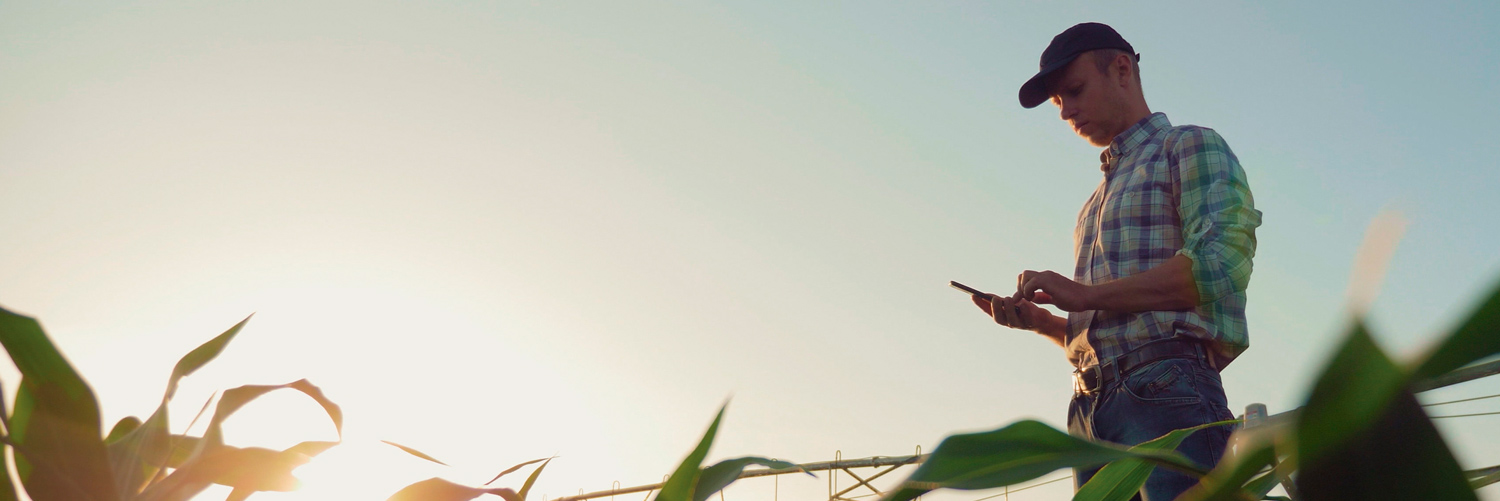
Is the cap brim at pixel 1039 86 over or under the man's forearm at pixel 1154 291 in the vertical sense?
over

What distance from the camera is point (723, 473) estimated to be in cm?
30

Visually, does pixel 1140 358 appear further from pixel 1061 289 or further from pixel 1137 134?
pixel 1137 134

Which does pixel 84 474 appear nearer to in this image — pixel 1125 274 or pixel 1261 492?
pixel 1261 492

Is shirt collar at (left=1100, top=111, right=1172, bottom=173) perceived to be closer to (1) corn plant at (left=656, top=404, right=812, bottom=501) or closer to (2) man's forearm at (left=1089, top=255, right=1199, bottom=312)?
(2) man's forearm at (left=1089, top=255, right=1199, bottom=312)

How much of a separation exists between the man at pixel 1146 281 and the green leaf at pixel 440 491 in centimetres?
88

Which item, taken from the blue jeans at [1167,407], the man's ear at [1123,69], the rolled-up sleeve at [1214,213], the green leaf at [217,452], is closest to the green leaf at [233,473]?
the green leaf at [217,452]

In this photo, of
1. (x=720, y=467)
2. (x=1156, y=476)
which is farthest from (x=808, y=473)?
(x=1156, y=476)

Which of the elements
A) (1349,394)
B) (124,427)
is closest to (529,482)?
(124,427)

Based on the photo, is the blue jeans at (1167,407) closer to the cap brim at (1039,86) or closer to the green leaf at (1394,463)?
the cap brim at (1039,86)

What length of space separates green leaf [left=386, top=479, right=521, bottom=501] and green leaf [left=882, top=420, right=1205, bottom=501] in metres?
0.15

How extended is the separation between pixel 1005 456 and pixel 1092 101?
157 cm

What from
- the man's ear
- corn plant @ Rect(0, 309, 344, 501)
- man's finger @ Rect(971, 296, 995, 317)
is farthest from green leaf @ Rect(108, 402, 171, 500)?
the man's ear

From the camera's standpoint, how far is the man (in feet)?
4.18

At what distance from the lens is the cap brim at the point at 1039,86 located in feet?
5.48
